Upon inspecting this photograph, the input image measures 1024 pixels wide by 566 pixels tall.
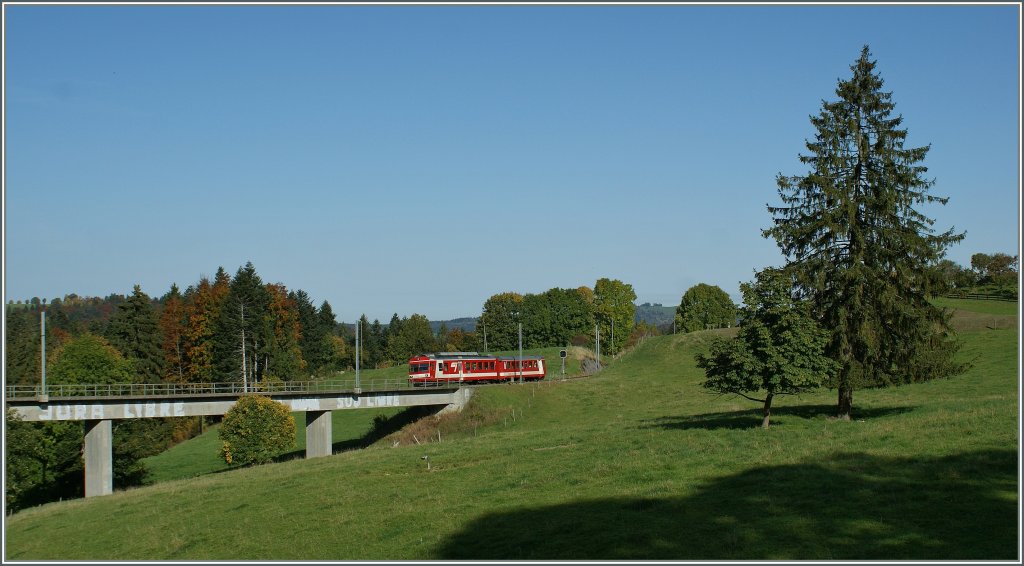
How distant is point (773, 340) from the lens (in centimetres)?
3425

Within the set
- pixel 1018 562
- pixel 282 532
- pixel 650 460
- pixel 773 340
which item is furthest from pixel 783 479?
pixel 282 532

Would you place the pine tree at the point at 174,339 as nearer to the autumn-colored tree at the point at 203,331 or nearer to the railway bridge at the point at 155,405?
the autumn-colored tree at the point at 203,331

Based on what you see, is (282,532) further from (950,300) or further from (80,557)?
(950,300)

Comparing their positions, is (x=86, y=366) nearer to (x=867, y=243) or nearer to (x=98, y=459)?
(x=98, y=459)

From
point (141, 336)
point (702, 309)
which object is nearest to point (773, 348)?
point (141, 336)

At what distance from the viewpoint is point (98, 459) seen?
52.3m

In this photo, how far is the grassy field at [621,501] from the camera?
19.0 meters

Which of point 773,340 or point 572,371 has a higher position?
point 773,340

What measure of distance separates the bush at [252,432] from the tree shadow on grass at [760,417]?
23.0 m

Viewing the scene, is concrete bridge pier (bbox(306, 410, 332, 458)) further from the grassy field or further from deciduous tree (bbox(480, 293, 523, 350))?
deciduous tree (bbox(480, 293, 523, 350))

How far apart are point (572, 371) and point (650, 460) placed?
78.4m

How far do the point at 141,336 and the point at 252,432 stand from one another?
48.6 m

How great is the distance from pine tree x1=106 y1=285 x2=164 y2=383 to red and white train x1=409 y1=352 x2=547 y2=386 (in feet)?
109

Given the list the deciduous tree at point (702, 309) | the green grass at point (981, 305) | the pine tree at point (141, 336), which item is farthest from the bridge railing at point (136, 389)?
the deciduous tree at point (702, 309)
